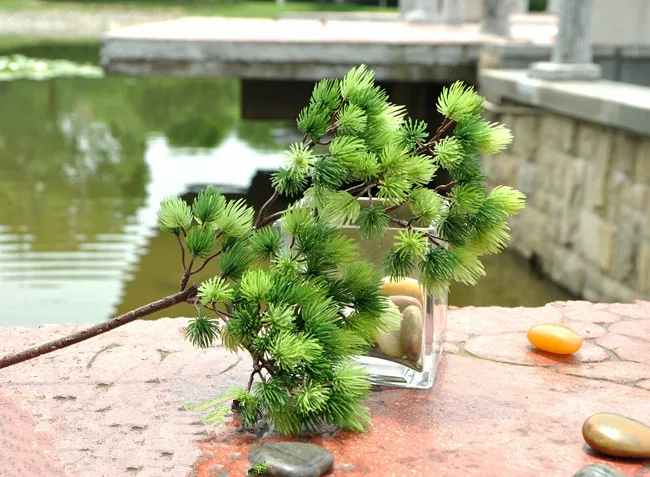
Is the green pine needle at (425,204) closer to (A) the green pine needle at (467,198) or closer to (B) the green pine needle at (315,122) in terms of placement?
(A) the green pine needle at (467,198)

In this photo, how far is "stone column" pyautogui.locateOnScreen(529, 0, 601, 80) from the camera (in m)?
6.68

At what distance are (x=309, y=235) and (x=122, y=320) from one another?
52 centimetres

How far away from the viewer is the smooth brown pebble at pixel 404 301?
90.7 inches

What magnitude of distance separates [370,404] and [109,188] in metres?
6.97

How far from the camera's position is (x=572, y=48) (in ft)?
22.2

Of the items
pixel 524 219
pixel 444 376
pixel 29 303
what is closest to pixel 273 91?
pixel 524 219

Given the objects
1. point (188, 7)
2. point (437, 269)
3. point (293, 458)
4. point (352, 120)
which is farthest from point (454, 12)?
point (188, 7)

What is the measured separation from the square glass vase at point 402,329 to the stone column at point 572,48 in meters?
4.63

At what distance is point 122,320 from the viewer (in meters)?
A: 2.31

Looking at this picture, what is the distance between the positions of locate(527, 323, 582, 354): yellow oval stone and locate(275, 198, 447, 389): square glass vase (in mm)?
414

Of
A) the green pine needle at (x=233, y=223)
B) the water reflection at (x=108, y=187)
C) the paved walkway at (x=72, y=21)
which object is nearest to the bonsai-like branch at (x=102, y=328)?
the green pine needle at (x=233, y=223)

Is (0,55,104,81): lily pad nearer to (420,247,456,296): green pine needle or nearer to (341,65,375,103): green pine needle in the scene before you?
(341,65,375,103): green pine needle

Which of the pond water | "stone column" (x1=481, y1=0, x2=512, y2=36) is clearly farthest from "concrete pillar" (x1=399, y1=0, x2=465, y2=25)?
"stone column" (x1=481, y1=0, x2=512, y2=36)

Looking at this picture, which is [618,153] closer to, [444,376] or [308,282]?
[444,376]
